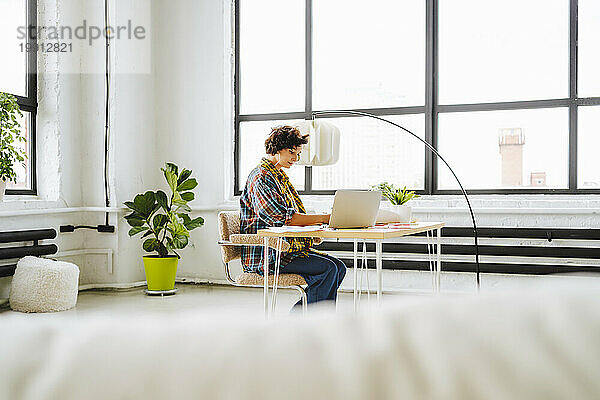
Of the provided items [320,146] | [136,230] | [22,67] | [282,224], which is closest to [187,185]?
[136,230]

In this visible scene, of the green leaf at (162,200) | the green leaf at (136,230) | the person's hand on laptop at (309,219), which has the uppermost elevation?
the green leaf at (162,200)

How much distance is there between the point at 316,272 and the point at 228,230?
0.55m

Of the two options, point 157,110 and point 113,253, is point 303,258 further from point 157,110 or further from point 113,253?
point 157,110

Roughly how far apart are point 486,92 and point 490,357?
18.9 ft

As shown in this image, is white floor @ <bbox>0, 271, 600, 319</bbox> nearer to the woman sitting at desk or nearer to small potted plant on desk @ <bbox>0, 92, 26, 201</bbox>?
small potted plant on desk @ <bbox>0, 92, 26, 201</bbox>

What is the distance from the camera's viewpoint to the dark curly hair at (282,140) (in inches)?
157

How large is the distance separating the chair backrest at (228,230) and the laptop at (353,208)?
65 centimetres

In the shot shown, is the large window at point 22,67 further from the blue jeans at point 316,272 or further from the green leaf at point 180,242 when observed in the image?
the blue jeans at point 316,272

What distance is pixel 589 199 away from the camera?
17.7 feet

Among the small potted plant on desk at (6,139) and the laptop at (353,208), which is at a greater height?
the small potted plant on desk at (6,139)

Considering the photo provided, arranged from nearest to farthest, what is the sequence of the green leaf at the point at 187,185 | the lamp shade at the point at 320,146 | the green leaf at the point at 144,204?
the lamp shade at the point at 320,146 → the green leaf at the point at 144,204 → the green leaf at the point at 187,185

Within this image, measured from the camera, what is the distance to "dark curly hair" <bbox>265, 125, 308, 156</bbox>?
3988 millimetres

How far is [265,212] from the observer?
146 inches

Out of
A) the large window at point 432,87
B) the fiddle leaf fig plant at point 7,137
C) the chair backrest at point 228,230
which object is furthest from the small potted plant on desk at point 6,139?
the large window at point 432,87
